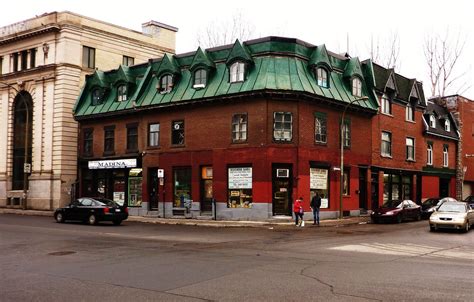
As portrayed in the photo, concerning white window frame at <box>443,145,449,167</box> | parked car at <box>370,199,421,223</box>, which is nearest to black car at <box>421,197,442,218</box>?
parked car at <box>370,199,421,223</box>

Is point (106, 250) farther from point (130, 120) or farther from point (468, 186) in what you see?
point (468, 186)

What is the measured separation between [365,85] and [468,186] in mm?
21964

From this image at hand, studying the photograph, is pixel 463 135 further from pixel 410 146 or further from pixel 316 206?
pixel 316 206

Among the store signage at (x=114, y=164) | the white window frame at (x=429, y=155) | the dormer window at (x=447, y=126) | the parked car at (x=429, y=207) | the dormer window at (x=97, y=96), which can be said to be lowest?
the parked car at (x=429, y=207)

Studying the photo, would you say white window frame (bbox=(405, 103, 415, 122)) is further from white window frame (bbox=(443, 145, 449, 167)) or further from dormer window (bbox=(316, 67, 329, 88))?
dormer window (bbox=(316, 67, 329, 88))

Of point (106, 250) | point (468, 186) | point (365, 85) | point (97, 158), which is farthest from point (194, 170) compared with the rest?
point (468, 186)

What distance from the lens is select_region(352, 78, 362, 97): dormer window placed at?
3338 cm

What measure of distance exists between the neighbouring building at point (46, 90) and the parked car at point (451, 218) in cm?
2649

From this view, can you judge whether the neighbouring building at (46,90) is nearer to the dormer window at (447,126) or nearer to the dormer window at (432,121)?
the dormer window at (432,121)

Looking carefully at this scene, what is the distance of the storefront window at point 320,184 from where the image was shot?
30000mm

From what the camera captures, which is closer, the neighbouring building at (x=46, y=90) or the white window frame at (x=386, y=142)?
the white window frame at (x=386, y=142)

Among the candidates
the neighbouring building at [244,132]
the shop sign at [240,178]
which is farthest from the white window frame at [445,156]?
the shop sign at [240,178]

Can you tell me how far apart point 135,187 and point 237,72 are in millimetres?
11020

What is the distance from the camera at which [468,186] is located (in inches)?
1959
